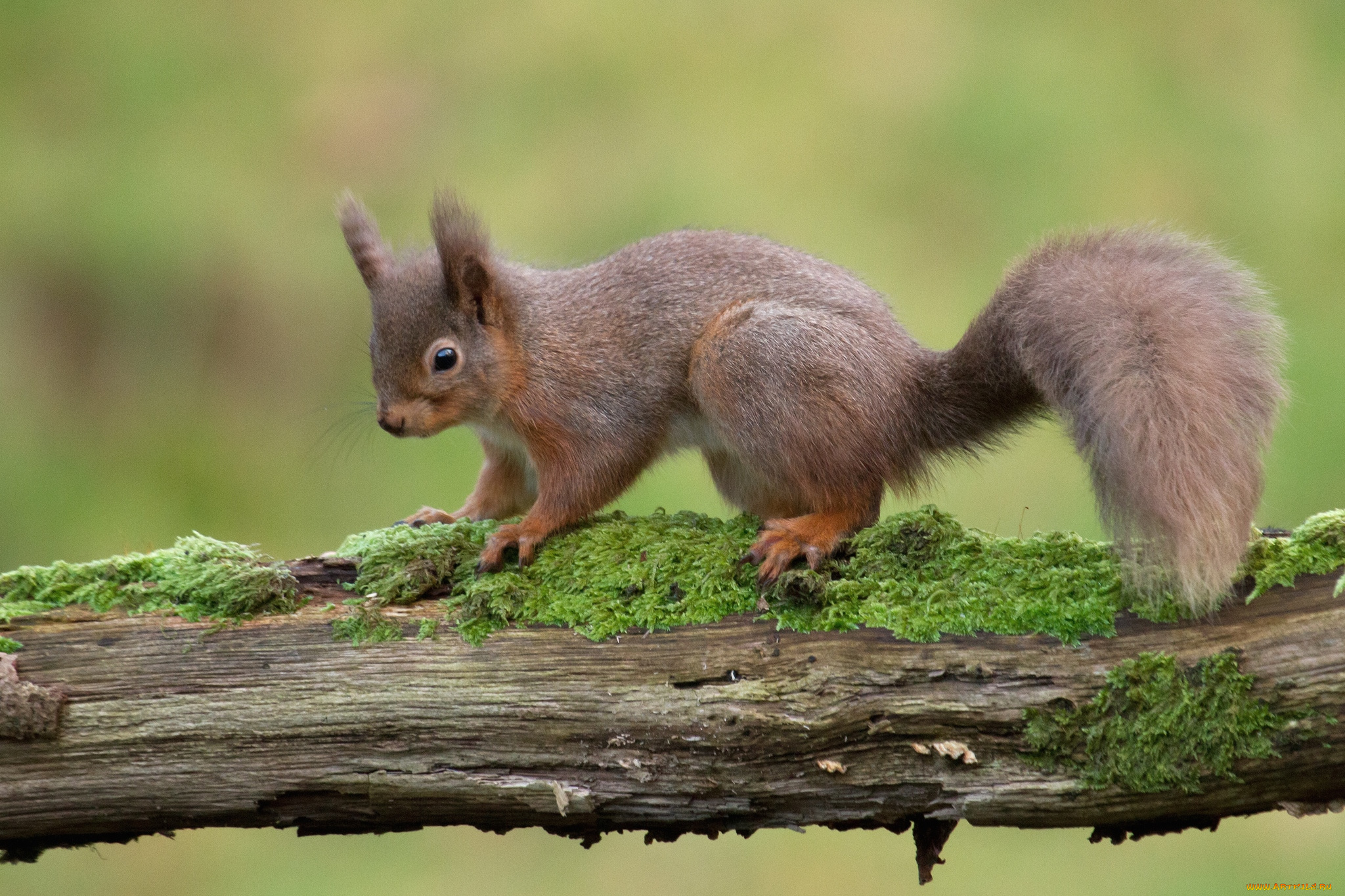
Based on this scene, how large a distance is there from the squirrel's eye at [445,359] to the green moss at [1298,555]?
5.51 ft

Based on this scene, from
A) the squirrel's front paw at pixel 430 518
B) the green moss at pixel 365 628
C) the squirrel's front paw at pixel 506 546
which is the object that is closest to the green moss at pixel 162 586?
the green moss at pixel 365 628

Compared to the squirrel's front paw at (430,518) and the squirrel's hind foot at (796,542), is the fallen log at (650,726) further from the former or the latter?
the squirrel's front paw at (430,518)

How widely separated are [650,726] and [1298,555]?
1079 mm

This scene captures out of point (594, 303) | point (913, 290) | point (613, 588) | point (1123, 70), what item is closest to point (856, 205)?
point (913, 290)

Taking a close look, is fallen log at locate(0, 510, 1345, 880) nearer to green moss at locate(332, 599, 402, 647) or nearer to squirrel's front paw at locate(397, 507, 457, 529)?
green moss at locate(332, 599, 402, 647)

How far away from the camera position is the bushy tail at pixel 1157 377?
72.6 inches

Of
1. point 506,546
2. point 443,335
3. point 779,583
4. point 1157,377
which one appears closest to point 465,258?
point 443,335

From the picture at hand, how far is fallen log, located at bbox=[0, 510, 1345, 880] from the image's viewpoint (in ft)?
6.13

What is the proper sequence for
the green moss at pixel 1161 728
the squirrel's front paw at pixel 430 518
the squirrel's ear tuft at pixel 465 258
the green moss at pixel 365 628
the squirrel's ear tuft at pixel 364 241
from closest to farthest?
the green moss at pixel 1161 728, the green moss at pixel 365 628, the squirrel's ear tuft at pixel 465 258, the squirrel's ear tuft at pixel 364 241, the squirrel's front paw at pixel 430 518

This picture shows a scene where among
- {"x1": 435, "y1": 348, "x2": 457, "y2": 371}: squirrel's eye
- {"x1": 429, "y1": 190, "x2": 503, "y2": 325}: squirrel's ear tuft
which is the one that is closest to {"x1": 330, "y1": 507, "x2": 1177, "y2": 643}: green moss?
{"x1": 435, "y1": 348, "x2": 457, "y2": 371}: squirrel's eye

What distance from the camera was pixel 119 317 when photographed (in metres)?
4.68

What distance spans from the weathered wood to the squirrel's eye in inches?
26.7

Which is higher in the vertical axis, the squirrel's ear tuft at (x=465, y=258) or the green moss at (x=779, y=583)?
the squirrel's ear tuft at (x=465, y=258)

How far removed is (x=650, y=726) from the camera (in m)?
2.03
